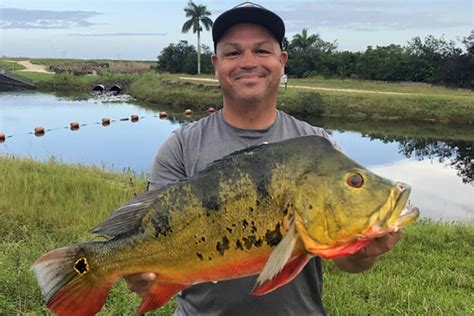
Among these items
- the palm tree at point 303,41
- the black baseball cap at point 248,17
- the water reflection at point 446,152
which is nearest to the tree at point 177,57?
the palm tree at point 303,41

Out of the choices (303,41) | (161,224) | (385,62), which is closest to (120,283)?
(161,224)

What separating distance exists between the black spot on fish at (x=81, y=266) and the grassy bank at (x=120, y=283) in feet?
7.97

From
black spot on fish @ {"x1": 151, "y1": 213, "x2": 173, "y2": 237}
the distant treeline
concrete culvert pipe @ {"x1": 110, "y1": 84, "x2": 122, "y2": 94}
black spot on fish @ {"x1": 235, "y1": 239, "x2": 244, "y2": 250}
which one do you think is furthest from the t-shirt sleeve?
concrete culvert pipe @ {"x1": 110, "y1": 84, "x2": 122, "y2": 94}

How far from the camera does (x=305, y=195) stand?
1887mm

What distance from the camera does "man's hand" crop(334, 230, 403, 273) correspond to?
6.35 ft

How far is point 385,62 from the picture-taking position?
170 ft

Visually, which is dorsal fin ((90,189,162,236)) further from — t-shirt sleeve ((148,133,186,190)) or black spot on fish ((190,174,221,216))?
t-shirt sleeve ((148,133,186,190))

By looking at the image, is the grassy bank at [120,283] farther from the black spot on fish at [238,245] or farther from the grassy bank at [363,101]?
the grassy bank at [363,101]

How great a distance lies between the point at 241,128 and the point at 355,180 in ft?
3.00

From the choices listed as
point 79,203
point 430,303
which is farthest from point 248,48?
point 79,203

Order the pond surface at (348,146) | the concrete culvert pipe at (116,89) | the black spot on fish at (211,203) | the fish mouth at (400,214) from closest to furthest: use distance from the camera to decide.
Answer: the fish mouth at (400,214), the black spot on fish at (211,203), the pond surface at (348,146), the concrete culvert pipe at (116,89)

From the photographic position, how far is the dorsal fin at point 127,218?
7.27 feet

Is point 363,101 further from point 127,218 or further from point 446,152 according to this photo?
point 127,218

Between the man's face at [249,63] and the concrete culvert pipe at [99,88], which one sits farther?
the concrete culvert pipe at [99,88]
